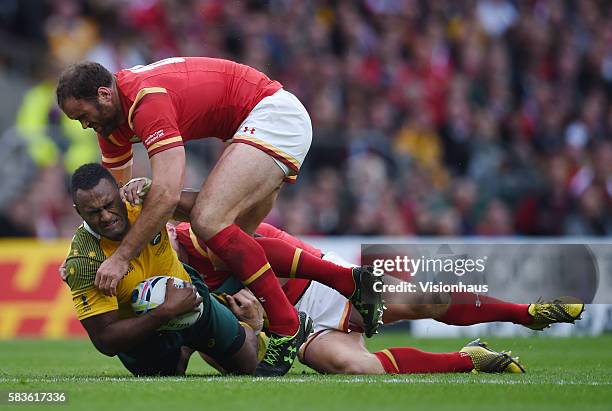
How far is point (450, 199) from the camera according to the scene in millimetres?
15258

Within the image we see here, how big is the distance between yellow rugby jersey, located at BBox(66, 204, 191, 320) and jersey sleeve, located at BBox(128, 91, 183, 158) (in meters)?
0.42

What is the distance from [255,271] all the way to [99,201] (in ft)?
3.29

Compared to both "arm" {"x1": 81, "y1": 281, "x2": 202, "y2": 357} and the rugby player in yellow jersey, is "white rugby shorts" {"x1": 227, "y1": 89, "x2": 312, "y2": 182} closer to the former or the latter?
the rugby player in yellow jersey

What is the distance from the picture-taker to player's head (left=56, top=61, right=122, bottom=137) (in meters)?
6.76

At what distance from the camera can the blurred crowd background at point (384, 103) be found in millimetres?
14398

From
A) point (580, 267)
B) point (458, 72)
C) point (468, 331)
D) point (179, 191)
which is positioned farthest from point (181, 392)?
point (458, 72)

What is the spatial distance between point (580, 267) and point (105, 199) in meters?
3.92

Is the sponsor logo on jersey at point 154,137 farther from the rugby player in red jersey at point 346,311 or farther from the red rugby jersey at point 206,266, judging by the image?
the red rugby jersey at point 206,266

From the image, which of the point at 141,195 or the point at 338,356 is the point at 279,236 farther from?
the point at 141,195

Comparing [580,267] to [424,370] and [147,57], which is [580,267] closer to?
[424,370]

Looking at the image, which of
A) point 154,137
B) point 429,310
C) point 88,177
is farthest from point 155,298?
point 429,310

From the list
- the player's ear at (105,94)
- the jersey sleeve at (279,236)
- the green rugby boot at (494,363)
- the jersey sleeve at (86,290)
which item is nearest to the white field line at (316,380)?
the jersey sleeve at (86,290)

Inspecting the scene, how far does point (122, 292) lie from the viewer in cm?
674

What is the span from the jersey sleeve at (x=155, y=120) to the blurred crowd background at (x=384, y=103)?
6.79 m
